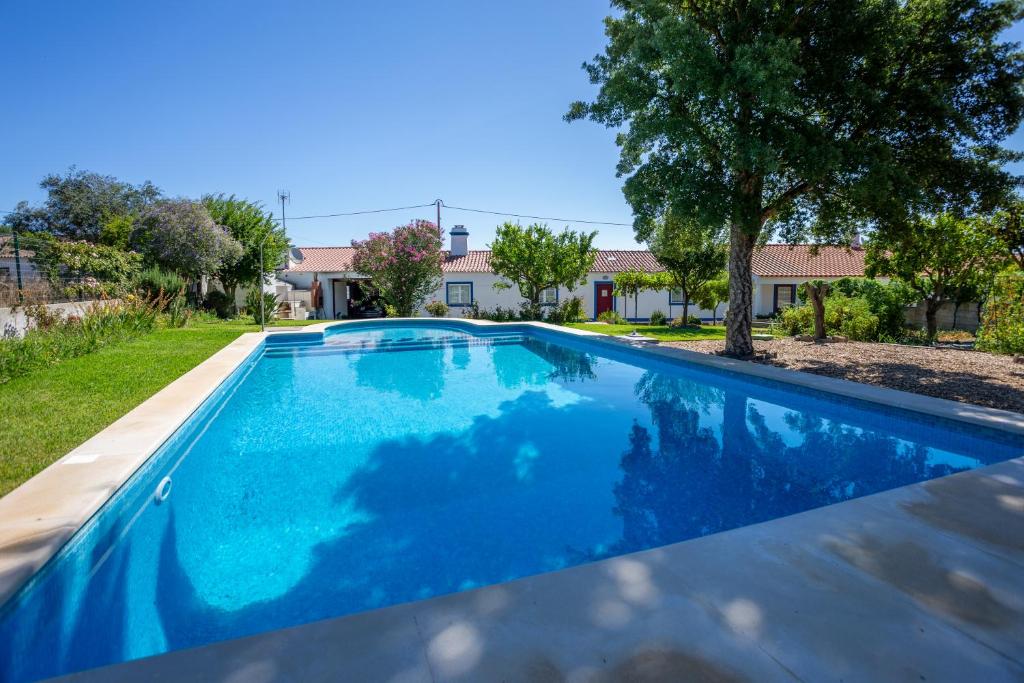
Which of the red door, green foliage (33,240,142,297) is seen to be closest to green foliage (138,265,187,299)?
green foliage (33,240,142,297)

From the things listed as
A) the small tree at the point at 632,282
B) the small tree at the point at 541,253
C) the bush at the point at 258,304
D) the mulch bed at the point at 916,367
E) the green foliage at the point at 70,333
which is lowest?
the mulch bed at the point at 916,367

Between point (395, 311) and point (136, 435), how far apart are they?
54.7 ft

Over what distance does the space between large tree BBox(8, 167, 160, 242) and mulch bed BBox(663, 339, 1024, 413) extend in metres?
22.1

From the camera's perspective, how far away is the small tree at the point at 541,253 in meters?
18.9

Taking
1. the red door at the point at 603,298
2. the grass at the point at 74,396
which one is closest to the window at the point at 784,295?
the red door at the point at 603,298

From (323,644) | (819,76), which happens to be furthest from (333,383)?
(819,76)

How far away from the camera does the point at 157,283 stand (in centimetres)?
1597

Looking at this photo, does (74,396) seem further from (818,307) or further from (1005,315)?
(1005,315)

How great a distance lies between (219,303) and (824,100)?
21.4 m

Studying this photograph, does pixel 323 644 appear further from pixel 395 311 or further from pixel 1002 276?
pixel 395 311

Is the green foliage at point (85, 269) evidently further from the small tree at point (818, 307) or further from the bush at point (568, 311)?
the small tree at point (818, 307)

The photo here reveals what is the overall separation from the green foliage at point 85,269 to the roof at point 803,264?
27.4 metres

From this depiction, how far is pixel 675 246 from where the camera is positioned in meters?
12.0

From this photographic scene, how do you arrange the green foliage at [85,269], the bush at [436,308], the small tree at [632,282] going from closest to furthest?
the green foliage at [85,269]
the small tree at [632,282]
the bush at [436,308]
